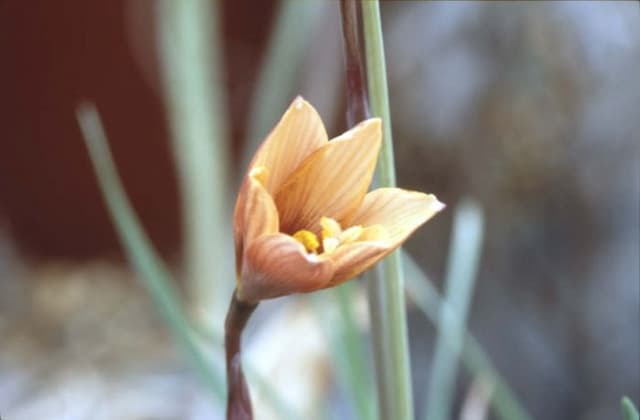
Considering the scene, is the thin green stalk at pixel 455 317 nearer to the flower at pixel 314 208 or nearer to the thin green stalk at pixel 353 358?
the thin green stalk at pixel 353 358

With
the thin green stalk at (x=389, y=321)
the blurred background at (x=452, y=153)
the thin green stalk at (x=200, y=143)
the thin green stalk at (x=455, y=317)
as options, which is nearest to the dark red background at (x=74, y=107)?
the blurred background at (x=452, y=153)

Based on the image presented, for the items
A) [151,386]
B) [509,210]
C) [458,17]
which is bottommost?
[151,386]

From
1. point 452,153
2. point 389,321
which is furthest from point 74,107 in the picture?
point 389,321

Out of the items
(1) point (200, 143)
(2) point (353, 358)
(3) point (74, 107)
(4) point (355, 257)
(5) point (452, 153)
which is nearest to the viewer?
(4) point (355, 257)

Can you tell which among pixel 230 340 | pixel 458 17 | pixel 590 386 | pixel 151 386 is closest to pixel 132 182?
pixel 151 386

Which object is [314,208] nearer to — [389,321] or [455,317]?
[389,321]

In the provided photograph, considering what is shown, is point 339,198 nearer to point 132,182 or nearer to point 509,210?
point 509,210

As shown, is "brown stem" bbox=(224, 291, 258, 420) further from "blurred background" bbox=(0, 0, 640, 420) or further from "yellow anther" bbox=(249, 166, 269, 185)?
"blurred background" bbox=(0, 0, 640, 420)
